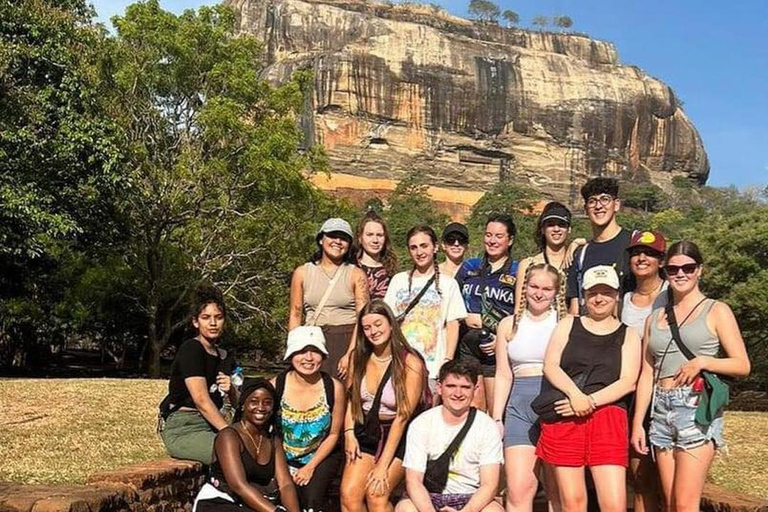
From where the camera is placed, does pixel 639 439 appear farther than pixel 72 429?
No

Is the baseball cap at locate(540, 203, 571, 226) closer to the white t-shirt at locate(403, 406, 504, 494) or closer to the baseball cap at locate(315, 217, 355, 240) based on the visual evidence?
the baseball cap at locate(315, 217, 355, 240)

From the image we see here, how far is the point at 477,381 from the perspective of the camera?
4039mm

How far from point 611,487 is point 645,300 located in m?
1.01

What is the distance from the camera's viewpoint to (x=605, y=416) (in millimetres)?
3662

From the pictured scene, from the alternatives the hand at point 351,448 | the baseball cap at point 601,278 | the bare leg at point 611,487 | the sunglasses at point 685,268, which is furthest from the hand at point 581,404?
the hand at point 351,448

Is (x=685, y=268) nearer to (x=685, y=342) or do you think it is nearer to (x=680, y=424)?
(x=685, y=342)

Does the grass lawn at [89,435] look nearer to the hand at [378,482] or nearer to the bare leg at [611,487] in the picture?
the hand at [378,482]

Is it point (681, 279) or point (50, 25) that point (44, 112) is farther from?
point (681, 279)

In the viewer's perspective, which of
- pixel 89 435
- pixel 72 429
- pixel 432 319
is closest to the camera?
pixel 432 319

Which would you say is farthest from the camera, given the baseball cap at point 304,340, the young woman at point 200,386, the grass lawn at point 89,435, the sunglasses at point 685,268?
the grass lawn at point 89,435

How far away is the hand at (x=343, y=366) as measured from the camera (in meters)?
4.50

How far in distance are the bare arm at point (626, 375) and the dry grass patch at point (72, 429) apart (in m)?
3.56

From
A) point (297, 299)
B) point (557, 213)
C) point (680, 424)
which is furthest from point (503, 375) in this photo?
point (297, 299)

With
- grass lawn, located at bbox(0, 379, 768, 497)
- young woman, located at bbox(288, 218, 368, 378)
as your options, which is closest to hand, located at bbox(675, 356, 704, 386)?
young woman, located at bbox(288, 218, 368, 378)
